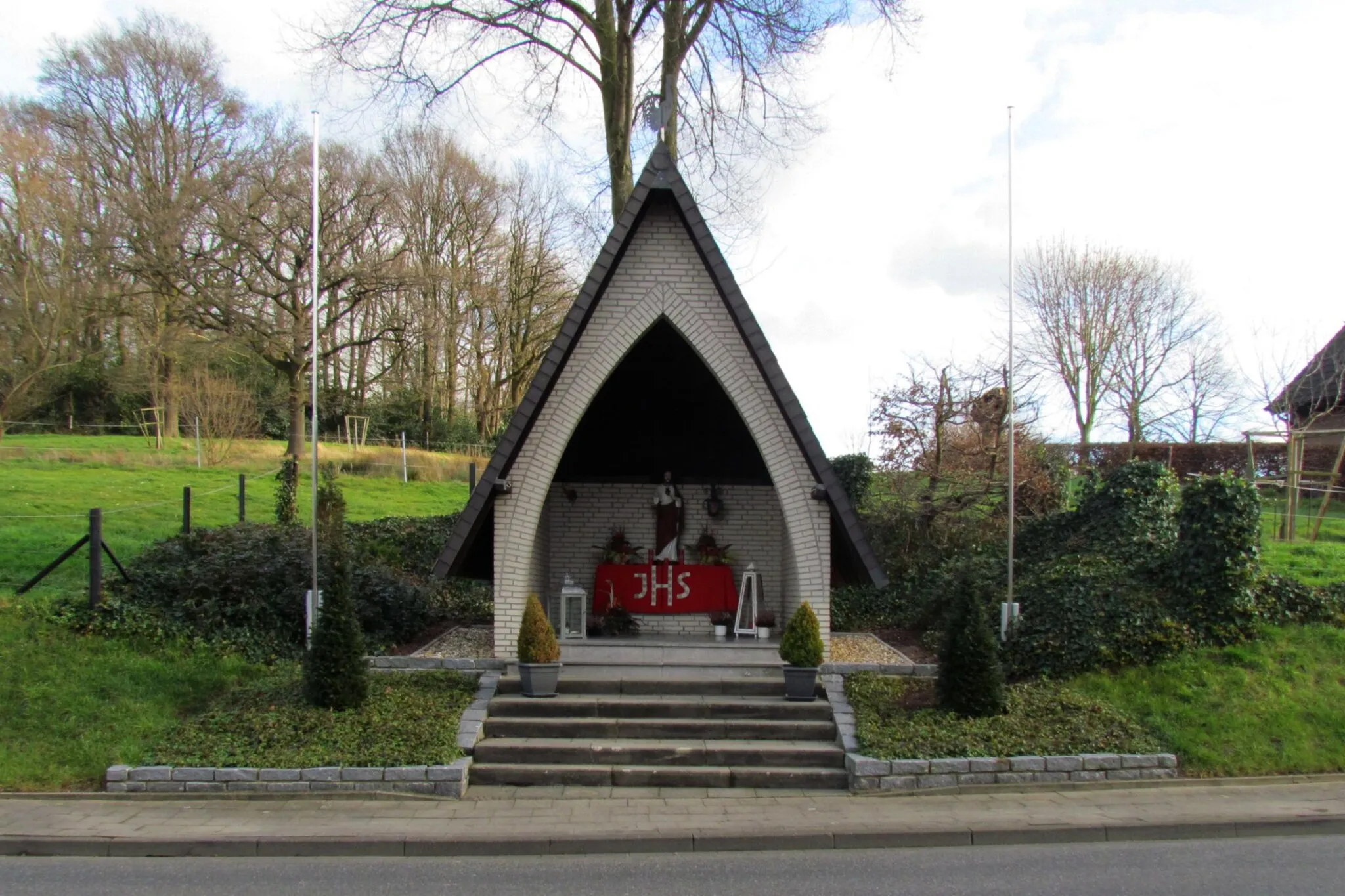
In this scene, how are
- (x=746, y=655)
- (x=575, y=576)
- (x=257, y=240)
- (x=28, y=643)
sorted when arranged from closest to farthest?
1. (x=28, y=643)
2. (x=746, y=655)
3. (x=575, y=576)
4. (x=257, y=240)

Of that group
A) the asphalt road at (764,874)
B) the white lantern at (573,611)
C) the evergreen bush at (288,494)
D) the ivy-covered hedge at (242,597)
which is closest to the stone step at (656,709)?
the white lantern at (573,611)

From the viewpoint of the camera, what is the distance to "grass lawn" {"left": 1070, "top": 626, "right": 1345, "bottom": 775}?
9.06 meters

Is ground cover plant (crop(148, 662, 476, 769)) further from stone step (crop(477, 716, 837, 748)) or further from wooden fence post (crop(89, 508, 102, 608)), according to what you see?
wooden fence post (crop(89, 508, 102, 608))

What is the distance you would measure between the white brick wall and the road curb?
3623mm

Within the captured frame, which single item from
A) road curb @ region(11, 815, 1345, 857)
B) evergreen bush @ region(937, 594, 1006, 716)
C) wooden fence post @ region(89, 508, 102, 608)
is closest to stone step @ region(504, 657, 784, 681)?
evergreen bush @ region(937, 594, 1006, 716)

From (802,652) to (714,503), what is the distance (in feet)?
12.8

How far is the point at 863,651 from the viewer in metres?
12.3

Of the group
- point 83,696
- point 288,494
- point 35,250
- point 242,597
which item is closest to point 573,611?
point 242,597

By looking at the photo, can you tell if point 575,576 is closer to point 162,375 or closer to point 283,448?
point 283,448

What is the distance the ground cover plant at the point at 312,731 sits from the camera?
333 inches

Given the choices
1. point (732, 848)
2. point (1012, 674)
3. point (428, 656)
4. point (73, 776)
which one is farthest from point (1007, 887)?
point (73, 776)

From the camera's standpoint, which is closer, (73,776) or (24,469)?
(73,776)

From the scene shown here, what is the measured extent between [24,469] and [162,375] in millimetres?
8274

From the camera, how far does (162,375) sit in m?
30.6
